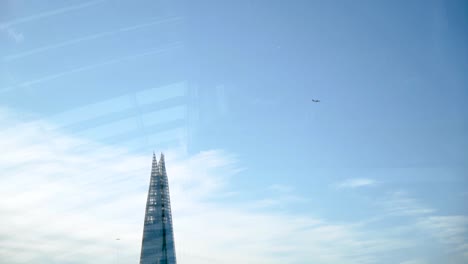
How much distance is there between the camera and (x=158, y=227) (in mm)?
90250

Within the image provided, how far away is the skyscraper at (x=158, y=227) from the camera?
3452 inches

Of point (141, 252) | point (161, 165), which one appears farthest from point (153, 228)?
point (161, 165)

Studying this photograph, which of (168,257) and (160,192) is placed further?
(160,192)

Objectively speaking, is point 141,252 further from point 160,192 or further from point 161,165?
point 161,165

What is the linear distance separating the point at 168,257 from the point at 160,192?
14.9m

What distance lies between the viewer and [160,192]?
→ 9512cm

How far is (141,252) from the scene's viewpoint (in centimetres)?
8944

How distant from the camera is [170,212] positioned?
94.2 metres

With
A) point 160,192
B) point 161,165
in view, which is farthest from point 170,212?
point 161,165

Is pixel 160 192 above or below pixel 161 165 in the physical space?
below

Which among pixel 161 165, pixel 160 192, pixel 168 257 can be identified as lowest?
pixel 168 257

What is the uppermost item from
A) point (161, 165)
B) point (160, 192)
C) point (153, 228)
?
point (161, 165)

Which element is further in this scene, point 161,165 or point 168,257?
point 161,165

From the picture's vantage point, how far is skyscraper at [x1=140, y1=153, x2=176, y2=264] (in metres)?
87.7
